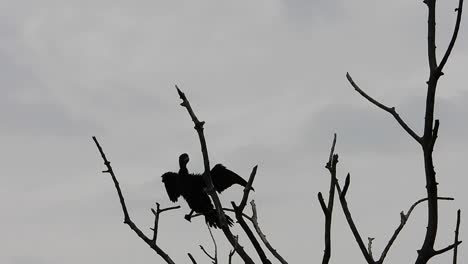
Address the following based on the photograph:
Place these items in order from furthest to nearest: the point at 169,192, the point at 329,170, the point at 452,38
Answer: the point at 169,192
the point at 329,170
the point at 452,38

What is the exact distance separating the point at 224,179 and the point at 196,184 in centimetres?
136

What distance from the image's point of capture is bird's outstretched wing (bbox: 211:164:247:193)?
11.6m

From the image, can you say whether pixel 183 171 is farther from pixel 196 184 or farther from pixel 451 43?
pixel 451 43

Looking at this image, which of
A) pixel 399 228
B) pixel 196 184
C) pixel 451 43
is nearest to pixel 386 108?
pixel 451 43

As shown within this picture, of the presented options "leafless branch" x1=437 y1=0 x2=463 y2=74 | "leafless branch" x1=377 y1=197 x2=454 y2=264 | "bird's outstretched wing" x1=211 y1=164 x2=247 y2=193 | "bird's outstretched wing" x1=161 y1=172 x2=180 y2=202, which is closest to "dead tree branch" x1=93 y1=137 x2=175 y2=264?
"leafless branch" x1=377 y1=197 x2=454 y2=264

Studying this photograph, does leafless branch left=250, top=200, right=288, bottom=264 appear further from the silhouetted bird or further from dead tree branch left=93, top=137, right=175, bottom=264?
the silhouetted bird

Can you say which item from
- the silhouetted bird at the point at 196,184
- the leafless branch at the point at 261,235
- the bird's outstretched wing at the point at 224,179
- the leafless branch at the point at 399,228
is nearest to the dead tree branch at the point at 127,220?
the leafless branch at the point at 261,235

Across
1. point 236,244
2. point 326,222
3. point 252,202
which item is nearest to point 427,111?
point 326,222

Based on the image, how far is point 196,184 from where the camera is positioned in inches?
507

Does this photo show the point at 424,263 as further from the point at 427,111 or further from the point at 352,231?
the point at 427,111

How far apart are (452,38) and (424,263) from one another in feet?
2.43

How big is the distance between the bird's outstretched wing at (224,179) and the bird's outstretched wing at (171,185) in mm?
1531

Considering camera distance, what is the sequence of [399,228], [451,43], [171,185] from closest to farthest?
[451,43] → [399,228] → [171,185]

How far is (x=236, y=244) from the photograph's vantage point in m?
2.99
